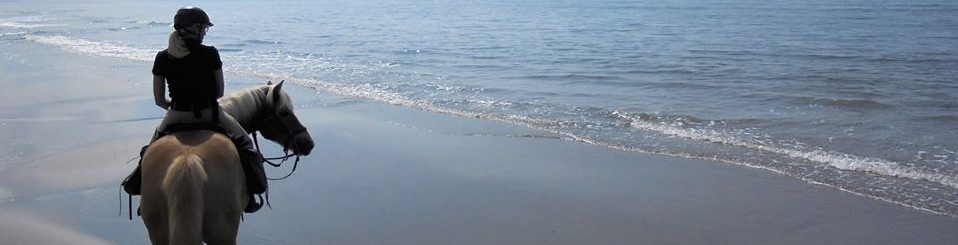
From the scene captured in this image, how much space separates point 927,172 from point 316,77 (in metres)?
11.8

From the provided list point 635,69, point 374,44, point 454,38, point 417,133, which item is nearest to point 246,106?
point 417,133

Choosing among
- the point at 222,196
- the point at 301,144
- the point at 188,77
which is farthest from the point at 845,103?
the point at 222,196

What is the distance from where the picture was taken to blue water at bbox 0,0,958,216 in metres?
8.83

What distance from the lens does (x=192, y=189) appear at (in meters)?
3.51

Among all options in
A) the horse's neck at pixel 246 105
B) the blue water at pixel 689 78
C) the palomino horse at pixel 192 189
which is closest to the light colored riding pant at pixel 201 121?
the palomino horse at pixel 192 189

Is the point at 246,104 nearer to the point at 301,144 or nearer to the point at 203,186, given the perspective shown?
the point at 301,144

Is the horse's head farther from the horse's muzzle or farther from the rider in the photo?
the rider

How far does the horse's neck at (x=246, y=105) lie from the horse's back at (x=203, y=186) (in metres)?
0.64

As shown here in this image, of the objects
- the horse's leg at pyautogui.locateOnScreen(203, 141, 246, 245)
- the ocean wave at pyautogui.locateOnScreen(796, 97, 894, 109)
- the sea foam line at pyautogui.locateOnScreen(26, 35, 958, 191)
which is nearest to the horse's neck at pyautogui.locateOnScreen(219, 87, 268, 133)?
the horse's leg at pyautogui.locateOnScreen(203, 141, 246, 245)

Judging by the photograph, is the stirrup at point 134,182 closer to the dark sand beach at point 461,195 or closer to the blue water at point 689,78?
the dark sand beach at point 461,195

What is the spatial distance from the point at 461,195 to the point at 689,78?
9.09m

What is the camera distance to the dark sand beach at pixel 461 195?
6.12m

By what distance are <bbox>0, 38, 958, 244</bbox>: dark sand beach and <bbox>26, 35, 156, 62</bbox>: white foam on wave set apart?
10.4 metres

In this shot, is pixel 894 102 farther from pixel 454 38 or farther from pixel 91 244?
pixel 454 38
